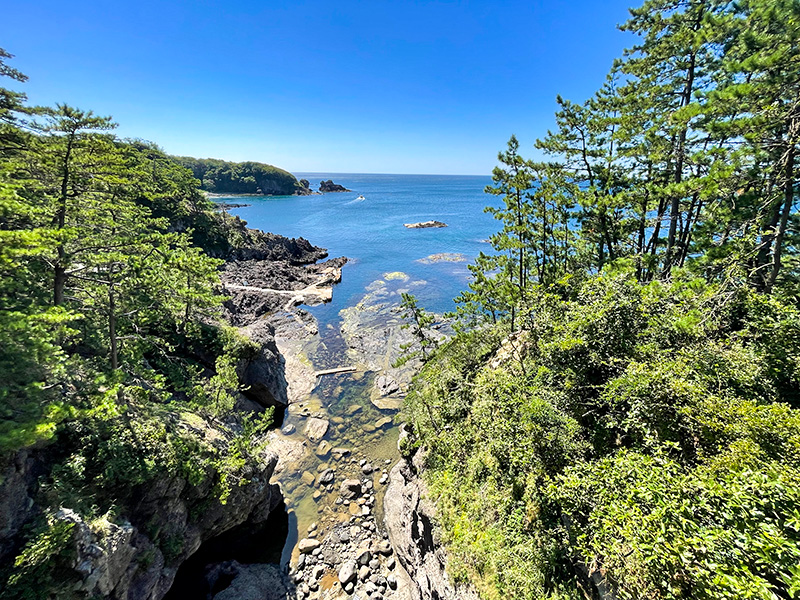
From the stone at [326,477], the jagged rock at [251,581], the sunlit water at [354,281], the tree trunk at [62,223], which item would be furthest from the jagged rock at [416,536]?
the tree trunk at [62,223]

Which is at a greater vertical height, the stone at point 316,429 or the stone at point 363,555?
the stone at point 316,429

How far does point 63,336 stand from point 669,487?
16958 mm

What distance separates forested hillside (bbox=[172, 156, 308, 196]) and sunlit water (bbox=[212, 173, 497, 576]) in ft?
140

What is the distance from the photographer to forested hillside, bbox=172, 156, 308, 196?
156125 mm

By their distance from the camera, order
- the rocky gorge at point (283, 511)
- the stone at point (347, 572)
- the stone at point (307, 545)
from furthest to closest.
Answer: the stone at point (307, 545) < the stone at point (347, 572) < the rocky gorge at point (283, 511)

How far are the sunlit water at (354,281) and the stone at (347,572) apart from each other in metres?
2.18

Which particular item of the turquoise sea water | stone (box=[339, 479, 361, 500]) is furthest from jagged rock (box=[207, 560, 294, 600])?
the turquoise sea water

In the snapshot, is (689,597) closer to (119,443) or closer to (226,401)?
(119,443)

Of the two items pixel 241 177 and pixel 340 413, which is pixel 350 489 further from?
pixel 241 177

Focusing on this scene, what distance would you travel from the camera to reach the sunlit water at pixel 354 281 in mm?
16719

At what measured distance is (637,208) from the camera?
16219 mm

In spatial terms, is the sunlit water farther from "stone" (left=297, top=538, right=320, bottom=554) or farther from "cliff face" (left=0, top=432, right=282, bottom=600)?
"cliff face" (left=0, top=432, right=282, bottom=600)

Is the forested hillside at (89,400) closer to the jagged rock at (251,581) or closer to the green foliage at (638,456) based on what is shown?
the jagged rock at (251,581)

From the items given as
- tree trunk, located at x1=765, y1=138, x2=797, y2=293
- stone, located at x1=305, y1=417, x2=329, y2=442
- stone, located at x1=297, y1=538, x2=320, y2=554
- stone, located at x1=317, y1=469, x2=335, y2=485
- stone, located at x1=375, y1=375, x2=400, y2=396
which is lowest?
stone, located at x1=297, y1=538, x2=320, y2=554
